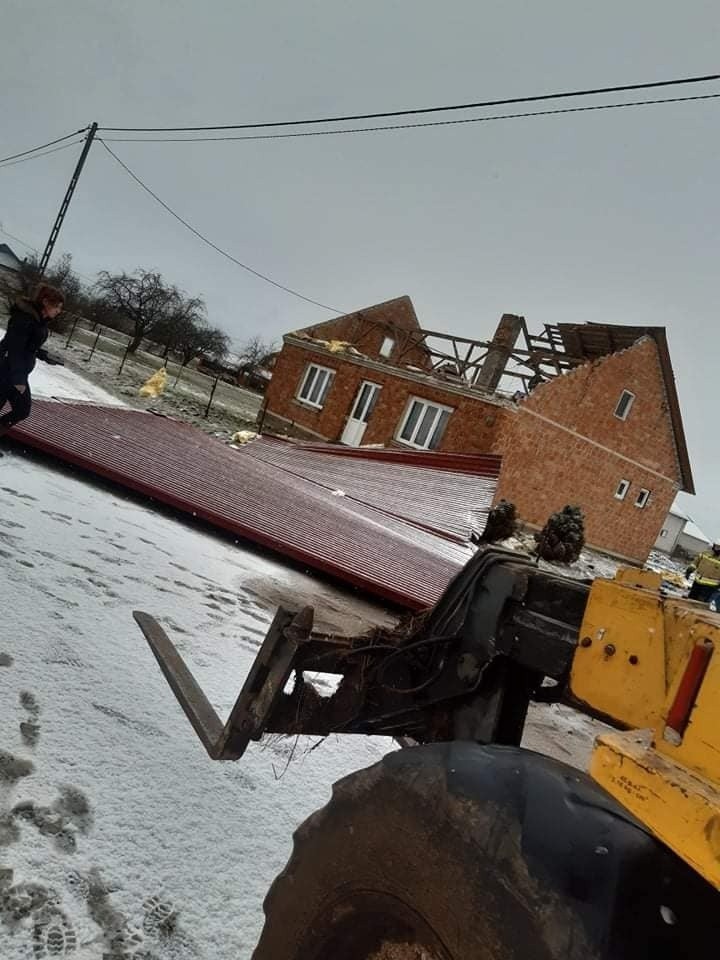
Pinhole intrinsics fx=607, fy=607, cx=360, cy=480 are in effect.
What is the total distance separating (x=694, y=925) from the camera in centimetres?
95

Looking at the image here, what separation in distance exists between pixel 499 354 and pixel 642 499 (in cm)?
730

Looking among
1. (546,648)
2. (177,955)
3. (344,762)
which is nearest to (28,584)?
(344,762)

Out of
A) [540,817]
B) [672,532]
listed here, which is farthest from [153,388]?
[672,532]

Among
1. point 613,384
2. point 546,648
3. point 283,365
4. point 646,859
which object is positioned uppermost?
point 613,384

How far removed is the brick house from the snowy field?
14.2 meters

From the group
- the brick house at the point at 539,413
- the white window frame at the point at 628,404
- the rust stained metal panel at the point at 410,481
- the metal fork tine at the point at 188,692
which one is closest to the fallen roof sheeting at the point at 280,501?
the rust stained metal panel at the point at 410,481

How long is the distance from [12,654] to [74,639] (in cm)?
36

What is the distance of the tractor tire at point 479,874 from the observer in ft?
2.98

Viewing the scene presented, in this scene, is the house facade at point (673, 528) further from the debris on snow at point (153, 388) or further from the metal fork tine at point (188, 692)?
the metal fork tine at point (188, 692)

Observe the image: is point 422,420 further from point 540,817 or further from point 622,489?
point 540,817

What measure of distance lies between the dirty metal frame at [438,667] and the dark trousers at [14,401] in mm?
3804

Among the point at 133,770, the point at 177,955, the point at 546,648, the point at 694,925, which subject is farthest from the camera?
the point at 133,770

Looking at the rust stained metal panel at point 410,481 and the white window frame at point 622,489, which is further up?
the white window frame at point 622,489

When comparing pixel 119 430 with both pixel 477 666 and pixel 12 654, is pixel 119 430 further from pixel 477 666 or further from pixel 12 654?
pixel 477 666
